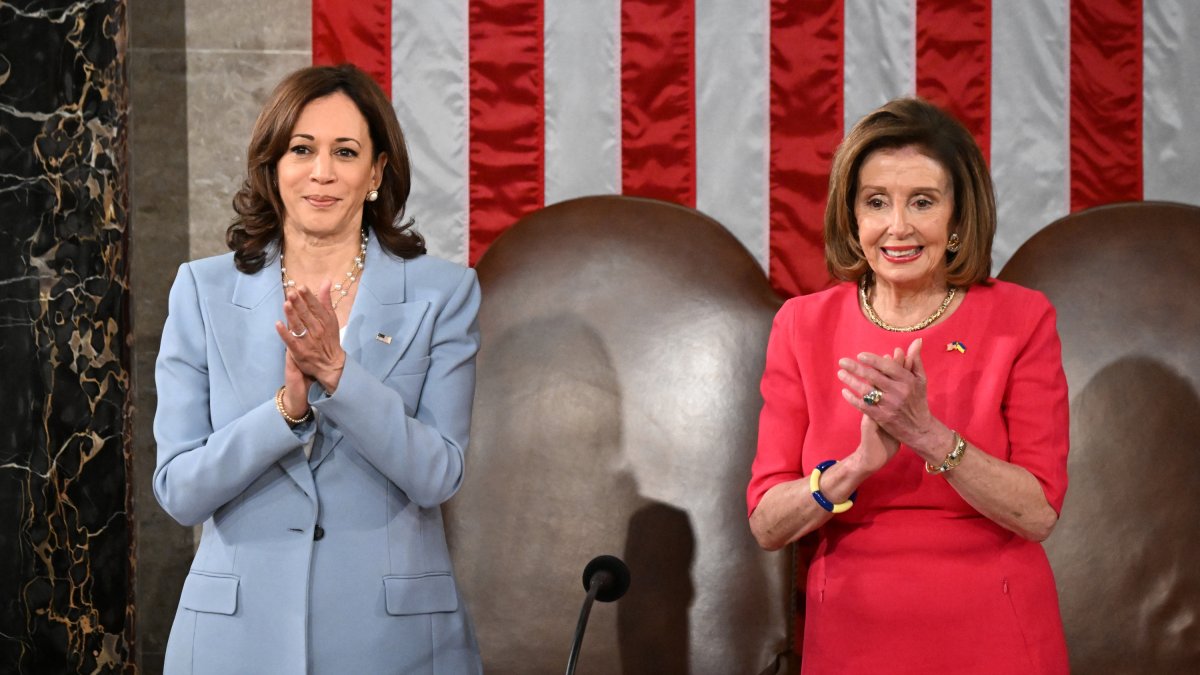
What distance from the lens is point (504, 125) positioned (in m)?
3.36

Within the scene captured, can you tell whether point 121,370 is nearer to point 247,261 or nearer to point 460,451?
point 247,261

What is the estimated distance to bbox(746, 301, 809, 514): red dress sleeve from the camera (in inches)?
82.3

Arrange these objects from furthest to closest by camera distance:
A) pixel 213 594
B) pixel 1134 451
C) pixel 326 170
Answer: pixel 1134 451
pixel 326 170
pixel 213 594

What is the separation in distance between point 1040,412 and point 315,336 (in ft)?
3.66

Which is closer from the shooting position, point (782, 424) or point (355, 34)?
point (782, 424)

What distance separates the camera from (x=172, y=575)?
340cm

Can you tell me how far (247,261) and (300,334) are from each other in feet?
1.09

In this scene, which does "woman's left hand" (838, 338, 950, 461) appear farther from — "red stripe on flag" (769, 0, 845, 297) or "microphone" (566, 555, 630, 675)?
"red stripe on flag" (769, 0, 845, 297)

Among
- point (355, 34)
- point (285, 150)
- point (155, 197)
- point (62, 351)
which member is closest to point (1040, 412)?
point (285, 150)

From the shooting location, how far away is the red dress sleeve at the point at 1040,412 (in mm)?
1978

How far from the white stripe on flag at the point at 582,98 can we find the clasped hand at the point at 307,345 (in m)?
1.62

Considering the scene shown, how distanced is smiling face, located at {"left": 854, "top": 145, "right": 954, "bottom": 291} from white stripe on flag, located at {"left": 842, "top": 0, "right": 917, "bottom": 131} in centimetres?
129

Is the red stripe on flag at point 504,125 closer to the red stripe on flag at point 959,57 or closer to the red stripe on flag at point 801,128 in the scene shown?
the red stripe on flag at point 801,128

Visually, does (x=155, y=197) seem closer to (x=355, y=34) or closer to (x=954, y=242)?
(x=355, y=34)
